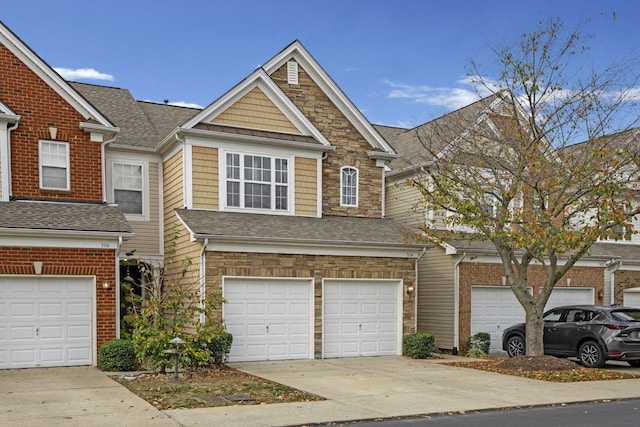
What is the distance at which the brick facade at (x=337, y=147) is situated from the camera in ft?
68.6

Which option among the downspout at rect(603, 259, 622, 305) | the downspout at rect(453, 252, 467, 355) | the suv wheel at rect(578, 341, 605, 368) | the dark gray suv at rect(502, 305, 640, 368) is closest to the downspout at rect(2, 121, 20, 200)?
the downspout at rect(453, 252, 467, 355)

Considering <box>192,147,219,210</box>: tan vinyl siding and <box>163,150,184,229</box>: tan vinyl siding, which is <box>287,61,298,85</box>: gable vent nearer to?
<box>192,147,219,210</box>: tan vinyl siding

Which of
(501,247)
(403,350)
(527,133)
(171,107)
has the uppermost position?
(171,107)

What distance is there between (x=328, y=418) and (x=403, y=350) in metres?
9.62

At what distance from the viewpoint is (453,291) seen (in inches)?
823

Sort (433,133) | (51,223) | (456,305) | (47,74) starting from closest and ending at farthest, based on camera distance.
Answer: (51,223)
(47,74)
(433,133)
(456,305)

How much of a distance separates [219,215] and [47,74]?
19.3ft

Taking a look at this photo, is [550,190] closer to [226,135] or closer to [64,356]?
[226,135]

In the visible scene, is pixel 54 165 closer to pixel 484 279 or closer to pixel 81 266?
pixel 81 266

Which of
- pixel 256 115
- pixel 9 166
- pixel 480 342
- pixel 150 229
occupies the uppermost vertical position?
pixel 256 115

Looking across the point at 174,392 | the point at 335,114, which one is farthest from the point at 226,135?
the point at 174,392

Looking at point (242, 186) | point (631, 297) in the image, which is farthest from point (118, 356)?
point (631, 297)

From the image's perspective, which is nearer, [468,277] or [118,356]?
[118,356]

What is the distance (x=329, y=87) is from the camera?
21.4m
